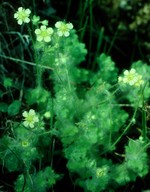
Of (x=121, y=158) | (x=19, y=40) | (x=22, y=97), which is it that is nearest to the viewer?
(x=121, y=158)

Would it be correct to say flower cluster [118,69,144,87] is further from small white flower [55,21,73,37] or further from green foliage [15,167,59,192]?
green foliage [15,167,59,192]

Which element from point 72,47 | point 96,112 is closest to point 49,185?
point 96,112

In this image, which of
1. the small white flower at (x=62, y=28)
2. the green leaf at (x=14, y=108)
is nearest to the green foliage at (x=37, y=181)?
the green leaf at (x=14, y=108)

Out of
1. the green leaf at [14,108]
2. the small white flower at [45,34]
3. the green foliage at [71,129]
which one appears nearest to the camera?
the small white flower at [45,34]

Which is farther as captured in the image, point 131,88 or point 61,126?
point 131,88

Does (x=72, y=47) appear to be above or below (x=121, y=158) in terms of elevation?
above

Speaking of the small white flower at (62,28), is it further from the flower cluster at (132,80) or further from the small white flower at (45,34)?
the flower cluster at (132,80)

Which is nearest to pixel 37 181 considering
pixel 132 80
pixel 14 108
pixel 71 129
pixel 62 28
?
pixel 71 129

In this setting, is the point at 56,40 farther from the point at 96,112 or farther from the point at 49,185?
the point at 49,185
